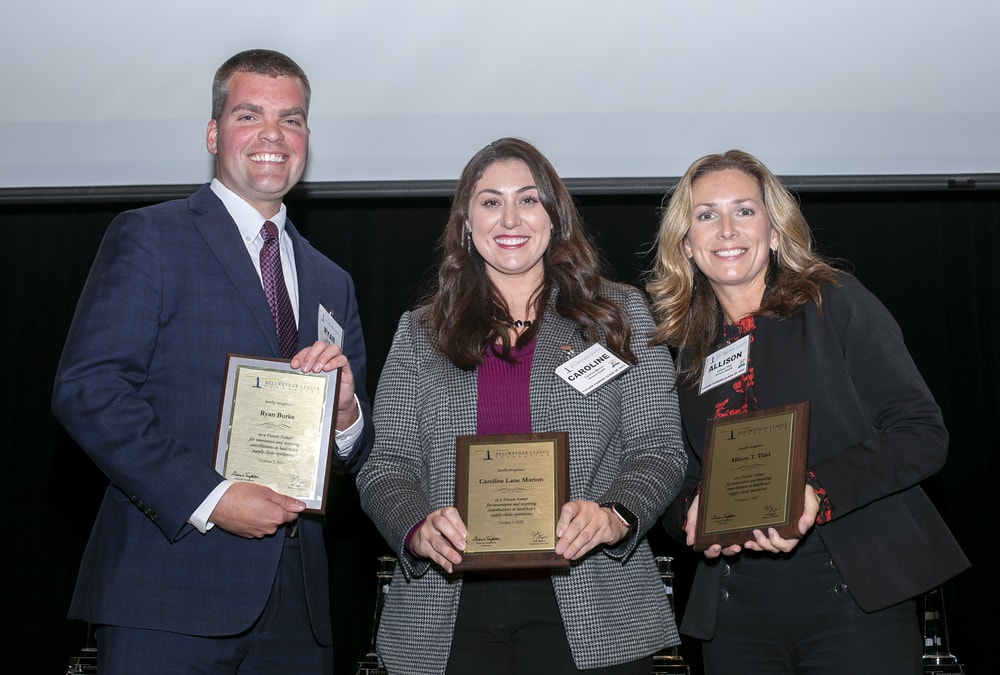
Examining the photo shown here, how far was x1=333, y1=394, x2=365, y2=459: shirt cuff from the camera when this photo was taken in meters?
2.51

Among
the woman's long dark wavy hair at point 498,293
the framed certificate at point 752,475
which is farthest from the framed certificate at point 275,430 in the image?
the framed certificate at point 752,475

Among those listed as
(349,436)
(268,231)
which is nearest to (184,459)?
(349,436)

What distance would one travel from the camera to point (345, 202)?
451 centimetres

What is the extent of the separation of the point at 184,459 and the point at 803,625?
1436mm

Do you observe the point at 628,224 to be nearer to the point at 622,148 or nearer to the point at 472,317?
the point at 622,148

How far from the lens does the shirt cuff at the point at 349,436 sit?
2.51 metres

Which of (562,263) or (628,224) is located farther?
(628,224)

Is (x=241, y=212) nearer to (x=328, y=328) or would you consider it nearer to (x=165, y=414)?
(x=328, y=328)

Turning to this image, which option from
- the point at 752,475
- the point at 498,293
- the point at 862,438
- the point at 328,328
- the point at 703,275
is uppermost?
the point at 703,275

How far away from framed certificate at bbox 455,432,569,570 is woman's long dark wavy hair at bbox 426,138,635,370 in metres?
0.37

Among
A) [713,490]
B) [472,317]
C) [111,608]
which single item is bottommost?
[111,608]

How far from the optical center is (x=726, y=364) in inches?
96.1

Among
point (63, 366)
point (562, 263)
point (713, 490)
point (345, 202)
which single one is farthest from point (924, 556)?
point (345, 202)

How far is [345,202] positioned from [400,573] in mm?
2590
